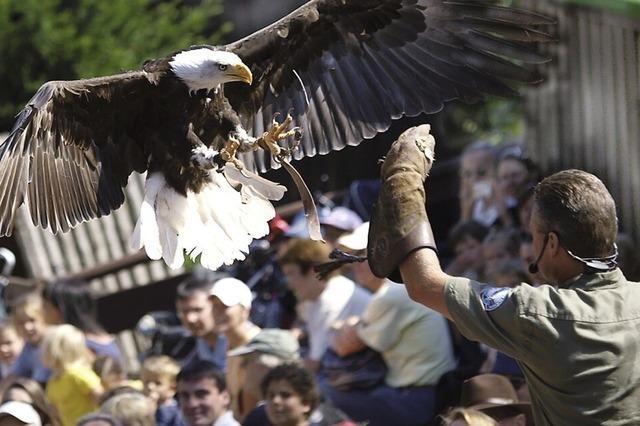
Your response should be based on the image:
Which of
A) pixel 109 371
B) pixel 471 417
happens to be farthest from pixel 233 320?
pixel 471 417

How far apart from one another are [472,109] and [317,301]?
5.88 metres

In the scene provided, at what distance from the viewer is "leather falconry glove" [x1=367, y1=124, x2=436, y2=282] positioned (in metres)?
3.28

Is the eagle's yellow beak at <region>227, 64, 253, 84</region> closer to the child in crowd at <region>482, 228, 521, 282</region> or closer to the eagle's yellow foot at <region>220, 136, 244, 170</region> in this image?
the eagle's yellow foot at <region>220, 136, 244, 170</region>

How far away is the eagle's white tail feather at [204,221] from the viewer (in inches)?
204

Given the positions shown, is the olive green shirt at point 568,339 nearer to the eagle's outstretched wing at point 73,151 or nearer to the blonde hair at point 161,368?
the eagle's outstretched wing at point 73,151

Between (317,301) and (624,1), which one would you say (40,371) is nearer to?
(317,301)

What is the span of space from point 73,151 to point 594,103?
353cm

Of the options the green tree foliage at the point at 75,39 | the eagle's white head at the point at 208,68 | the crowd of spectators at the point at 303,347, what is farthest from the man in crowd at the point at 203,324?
the green tree foliage at the point at 75,39

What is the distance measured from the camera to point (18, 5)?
1088 centimetres

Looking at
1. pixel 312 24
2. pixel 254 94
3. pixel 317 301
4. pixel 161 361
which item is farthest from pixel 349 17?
pixel 161 361

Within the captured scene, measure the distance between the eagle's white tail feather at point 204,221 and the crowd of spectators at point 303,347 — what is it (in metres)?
0.74

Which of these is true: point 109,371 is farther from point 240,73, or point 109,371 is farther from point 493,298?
point 493,298

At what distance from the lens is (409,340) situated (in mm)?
5988

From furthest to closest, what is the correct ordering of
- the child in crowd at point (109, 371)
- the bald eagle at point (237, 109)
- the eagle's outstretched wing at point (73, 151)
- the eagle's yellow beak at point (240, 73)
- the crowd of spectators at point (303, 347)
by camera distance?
the child in crowd at point (109, 371) < the crowd of spectators at point (303, 347) < the eagle's yellow beak at point (240, 73) < the bald eagle at point (237, 109) < the eagle's outstretched wing at point (73, 151)
